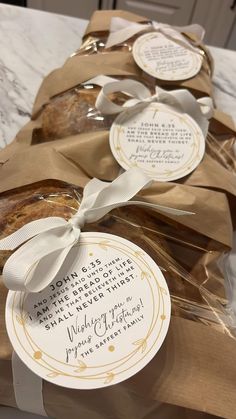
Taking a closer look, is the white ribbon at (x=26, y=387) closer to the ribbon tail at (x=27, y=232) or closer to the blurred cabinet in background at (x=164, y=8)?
the ribbon tail at (x=27, y=232)

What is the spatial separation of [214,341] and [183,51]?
A: 492mm

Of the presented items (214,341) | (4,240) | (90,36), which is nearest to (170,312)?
(214,341)

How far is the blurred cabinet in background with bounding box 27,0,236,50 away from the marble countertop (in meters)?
0.64

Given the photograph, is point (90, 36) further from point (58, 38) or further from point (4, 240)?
point (4, 240)

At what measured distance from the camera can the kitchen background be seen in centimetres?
148

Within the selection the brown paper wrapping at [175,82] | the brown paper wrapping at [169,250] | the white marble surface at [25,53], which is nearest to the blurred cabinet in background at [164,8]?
the white marble surface at [25,53]

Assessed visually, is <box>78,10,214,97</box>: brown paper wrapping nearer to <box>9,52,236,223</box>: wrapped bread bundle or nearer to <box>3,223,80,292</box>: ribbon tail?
A: <box>9,52,236,223</box>: wrapped bread bundle

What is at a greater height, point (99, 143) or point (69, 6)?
point (99, 143)

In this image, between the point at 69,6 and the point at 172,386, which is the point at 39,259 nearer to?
the point at 172,386

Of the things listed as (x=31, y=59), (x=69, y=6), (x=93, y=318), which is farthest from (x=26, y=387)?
(x=69, y=6)

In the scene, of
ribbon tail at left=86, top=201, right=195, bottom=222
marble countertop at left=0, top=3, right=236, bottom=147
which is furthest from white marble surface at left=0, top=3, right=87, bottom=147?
ribbon tail at left=86, top=201, right=195, bottom=222

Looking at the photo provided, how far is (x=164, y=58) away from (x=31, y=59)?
27cm

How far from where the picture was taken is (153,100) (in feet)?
2.02

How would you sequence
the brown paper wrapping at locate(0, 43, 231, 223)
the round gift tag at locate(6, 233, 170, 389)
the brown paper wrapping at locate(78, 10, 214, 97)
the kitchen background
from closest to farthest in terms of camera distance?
the round gift tag at locate(6, 233, 170, 389) < the brown paper wrapping at locate(0, 43, 231, 223) < the brown paper wrapping at locate(78, 10, 214, 97) < the kitchen background
